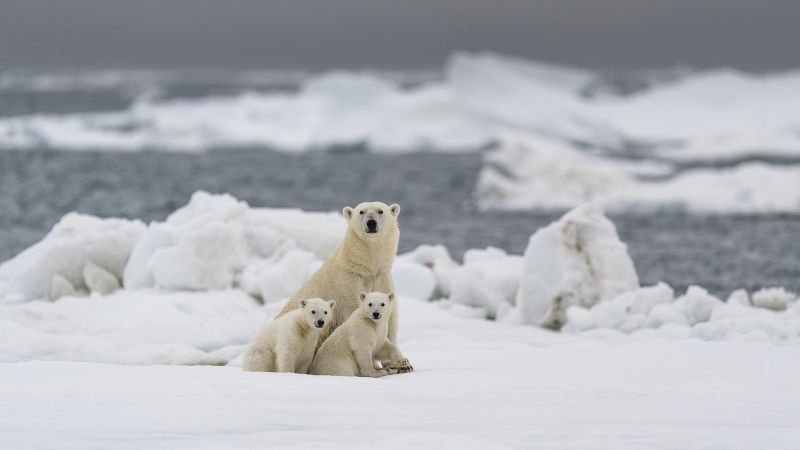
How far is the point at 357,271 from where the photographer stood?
22.1 feet

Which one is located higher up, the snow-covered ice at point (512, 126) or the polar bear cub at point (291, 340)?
the snow-covered ice at point (512, 126)

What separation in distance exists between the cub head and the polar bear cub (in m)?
0.22

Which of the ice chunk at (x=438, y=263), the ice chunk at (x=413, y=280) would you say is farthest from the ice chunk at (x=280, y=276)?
the ice chunk at (x=438, y=263)

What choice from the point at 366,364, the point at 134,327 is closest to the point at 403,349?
the point at 366,364

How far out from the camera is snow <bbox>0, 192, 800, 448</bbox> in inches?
193

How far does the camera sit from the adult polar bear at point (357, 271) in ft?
21.8

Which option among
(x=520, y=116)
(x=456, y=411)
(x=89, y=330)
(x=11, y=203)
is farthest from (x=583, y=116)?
(x=456, y=411)

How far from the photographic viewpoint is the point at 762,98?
49156 mm

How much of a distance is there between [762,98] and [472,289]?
42.4 m

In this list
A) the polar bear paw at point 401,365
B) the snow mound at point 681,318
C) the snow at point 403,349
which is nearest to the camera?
the snow at point 403,349

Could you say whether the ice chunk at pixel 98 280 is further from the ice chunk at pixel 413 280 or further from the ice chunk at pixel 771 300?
the ice chunk at pixel 771 300

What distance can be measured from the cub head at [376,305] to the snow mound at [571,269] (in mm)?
4021

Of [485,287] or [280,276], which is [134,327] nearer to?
[280,276]

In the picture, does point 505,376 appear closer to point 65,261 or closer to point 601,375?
point 601,375
